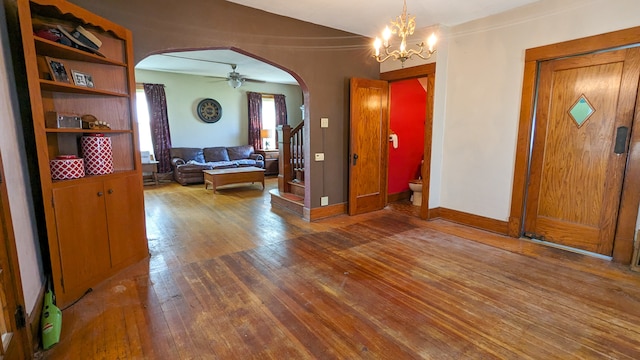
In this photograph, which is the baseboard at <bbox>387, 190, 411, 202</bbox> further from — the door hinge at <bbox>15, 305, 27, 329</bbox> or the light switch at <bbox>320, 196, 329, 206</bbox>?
the door hinge at <bbox>15, 305, 27, 329</bbox>

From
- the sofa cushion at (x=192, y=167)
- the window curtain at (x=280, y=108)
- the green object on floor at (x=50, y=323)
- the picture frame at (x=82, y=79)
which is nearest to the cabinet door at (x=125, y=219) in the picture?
the green object on floor at (x=50, y=323)

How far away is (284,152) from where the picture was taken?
541 centimetres

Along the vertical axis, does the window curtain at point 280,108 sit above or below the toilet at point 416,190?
above

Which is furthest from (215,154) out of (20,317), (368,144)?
(20,317)

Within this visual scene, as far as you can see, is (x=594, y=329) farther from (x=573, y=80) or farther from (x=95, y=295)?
(x=95, y=295)

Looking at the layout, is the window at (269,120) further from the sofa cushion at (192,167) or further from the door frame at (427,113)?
the door frame at (427,113)

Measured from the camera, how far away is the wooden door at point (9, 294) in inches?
60.1

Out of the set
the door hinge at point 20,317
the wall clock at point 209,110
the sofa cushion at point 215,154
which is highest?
the wall clock at point 209,110

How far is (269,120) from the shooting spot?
949 centimetres

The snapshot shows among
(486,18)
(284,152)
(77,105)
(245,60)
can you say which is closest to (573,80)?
(486,18)

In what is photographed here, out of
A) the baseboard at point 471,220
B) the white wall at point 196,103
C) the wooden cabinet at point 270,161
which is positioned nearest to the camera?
the baseboard at point 471,220

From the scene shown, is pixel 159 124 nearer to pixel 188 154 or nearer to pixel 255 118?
pixel 188 154

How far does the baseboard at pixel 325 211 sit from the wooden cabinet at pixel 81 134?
2.14 meters

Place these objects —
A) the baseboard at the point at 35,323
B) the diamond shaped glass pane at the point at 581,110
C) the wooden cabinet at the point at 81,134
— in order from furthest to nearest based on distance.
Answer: the diamond shaped glass pane at the point at 581,110, the wooden cabinet at the point at 81,134, the baseboard at the point at 35,323
